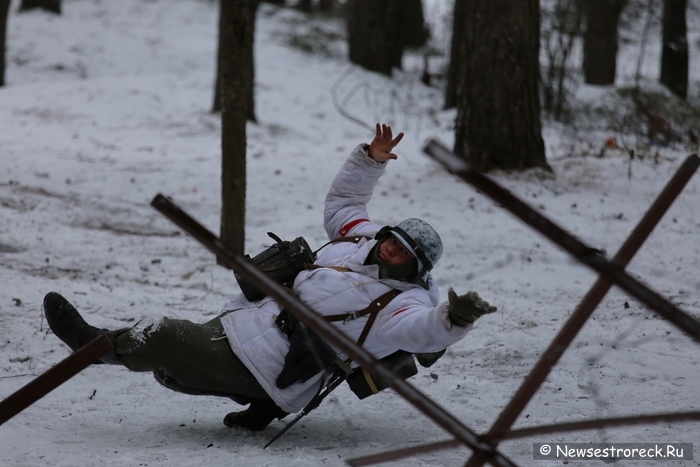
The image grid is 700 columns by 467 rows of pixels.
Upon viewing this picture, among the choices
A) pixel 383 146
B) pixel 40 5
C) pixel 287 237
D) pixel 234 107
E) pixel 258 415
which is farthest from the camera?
pixel 40 5

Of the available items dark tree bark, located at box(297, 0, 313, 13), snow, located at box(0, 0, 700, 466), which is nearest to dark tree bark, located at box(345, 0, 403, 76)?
snow, located at box(0, 0, 700, 466)

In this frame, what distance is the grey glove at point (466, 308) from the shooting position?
2672 millimetres

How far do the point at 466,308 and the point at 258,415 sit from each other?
4.89 ft

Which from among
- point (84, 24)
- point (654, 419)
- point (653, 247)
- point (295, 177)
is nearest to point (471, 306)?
point (654, 419)

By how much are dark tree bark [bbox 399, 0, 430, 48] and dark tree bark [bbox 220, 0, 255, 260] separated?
1422 cm

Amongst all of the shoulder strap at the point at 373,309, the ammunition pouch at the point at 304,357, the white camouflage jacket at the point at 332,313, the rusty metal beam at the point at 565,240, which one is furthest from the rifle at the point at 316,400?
the rusty metal beam at the point at 565,240

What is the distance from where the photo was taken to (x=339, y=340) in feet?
6.61

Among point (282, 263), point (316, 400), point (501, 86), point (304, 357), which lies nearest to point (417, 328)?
point (304, 357)

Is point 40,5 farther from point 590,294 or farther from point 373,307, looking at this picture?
point 590,294

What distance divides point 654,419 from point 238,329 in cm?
223

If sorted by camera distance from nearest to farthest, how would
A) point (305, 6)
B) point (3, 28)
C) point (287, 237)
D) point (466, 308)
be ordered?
point (466, 308), point (287, 237), point (3, 28), point (305, 6)

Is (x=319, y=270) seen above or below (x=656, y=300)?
below

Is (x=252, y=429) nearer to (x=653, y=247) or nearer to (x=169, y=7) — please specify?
(x=653, y=247)

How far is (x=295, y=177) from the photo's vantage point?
29.3 ft
